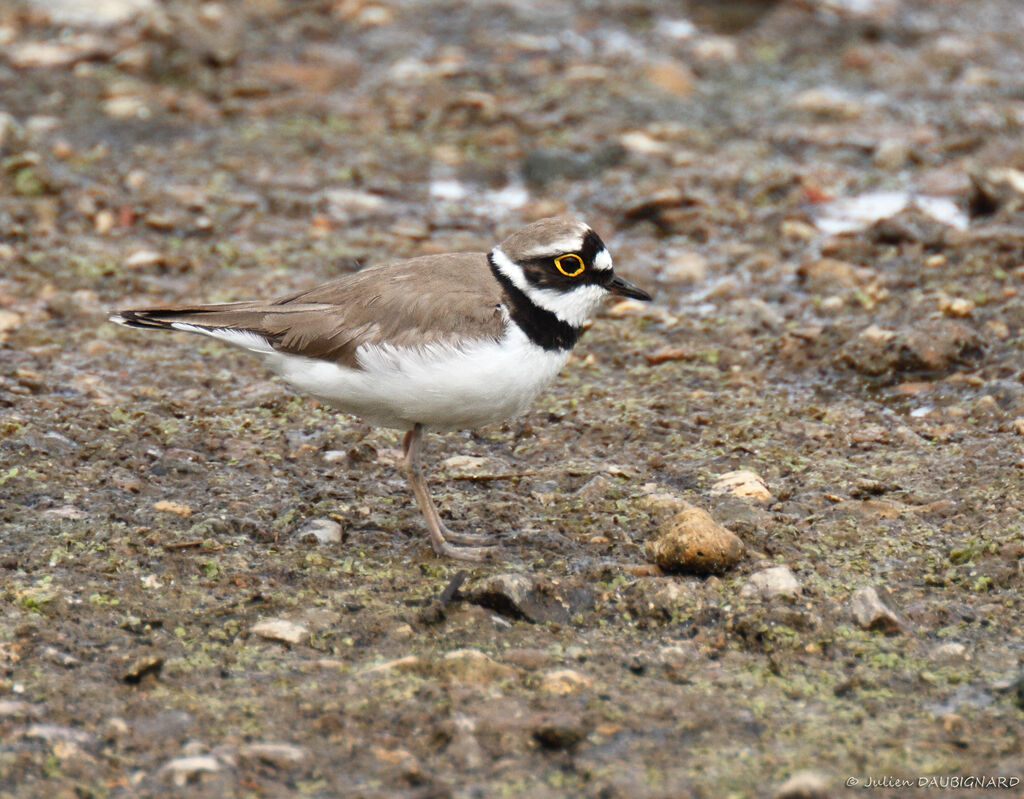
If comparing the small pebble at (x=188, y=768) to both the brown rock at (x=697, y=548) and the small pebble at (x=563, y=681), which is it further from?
the brown rock at (x=697, y=548)

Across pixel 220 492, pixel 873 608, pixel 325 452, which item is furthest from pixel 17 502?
pixel 873 608

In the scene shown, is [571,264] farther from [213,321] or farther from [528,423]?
[213,321]

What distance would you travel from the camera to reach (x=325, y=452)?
19.2 feet

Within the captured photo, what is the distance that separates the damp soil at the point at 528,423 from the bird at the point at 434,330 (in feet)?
1.96

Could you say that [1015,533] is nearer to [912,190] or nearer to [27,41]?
[912,190]

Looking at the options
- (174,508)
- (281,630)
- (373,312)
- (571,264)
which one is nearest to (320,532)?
(174,508)

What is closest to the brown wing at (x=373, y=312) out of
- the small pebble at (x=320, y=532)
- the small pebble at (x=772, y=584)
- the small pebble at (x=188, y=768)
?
the small pebble at (x=320, y=532)

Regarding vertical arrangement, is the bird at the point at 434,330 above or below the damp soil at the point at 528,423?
above

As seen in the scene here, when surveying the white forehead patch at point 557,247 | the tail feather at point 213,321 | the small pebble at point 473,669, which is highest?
the white forehead patch at point 557,247

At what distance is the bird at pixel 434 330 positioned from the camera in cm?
484

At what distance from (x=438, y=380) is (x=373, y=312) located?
49cm

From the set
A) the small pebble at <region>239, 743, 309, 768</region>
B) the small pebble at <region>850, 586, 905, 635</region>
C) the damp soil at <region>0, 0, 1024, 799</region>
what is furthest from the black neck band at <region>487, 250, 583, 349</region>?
the small pebble at <region>239, 743, 309, 768</region>

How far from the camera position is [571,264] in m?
5.18

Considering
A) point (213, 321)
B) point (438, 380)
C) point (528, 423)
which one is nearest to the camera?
point (438, 380)
